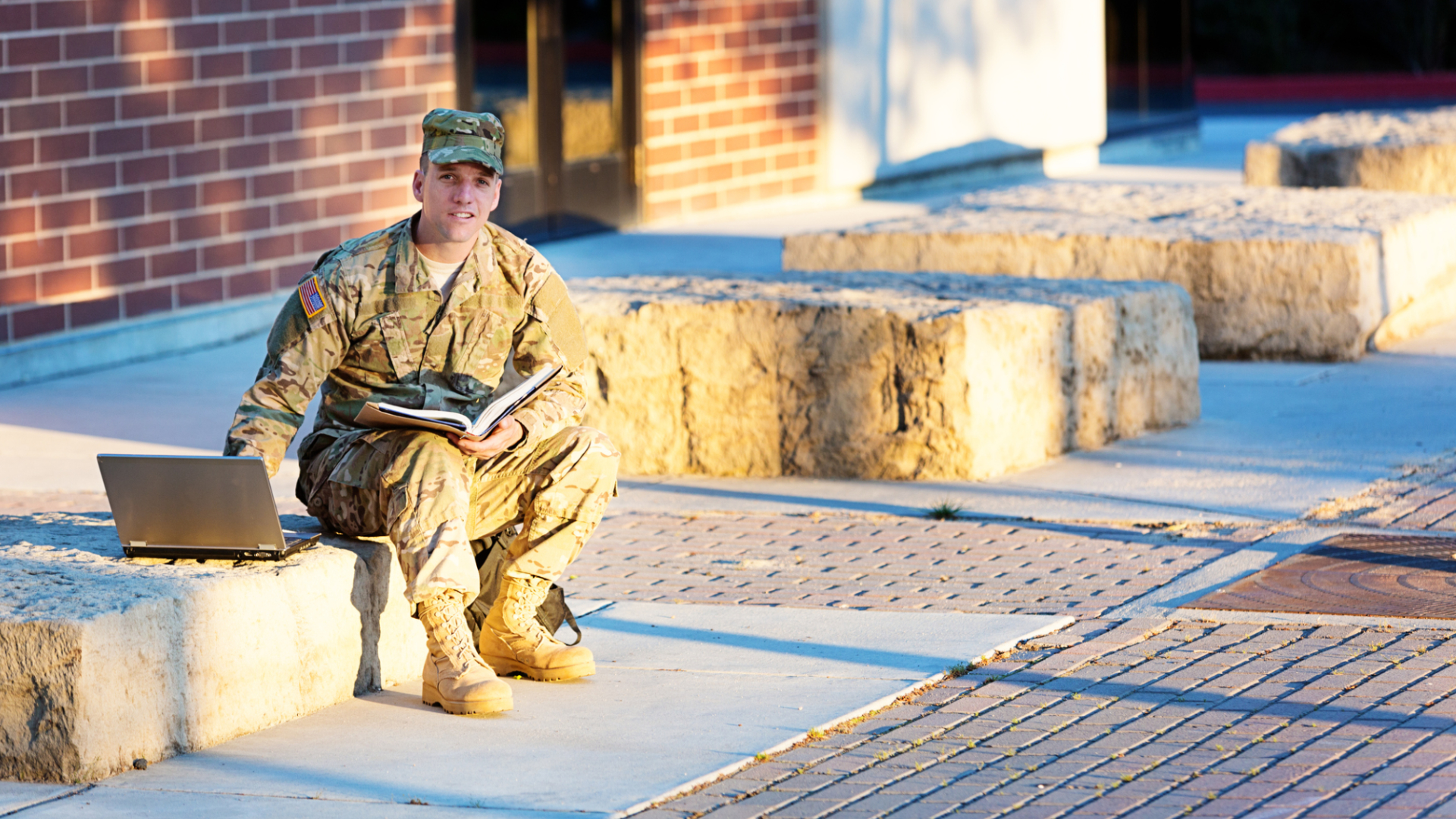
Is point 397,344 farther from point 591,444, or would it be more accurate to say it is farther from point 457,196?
point 591,444

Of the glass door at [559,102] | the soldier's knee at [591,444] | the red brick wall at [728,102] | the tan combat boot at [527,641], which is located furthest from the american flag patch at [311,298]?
the red brick wall at [728,102]

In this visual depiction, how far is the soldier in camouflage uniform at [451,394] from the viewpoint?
5.34 metres

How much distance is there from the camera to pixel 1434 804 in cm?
441

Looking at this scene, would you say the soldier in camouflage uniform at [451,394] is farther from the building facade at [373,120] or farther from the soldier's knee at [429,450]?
the building facade at [373,120]

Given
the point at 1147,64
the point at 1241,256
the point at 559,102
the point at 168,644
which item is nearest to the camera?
the point at 168,644

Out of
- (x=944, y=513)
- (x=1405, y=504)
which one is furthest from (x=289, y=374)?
(x=1405, y=504)

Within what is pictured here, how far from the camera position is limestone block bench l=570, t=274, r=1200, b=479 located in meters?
8.20

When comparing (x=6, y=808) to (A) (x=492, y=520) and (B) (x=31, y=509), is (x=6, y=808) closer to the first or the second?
(A) (x=492, y=520)

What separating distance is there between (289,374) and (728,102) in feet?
39.8

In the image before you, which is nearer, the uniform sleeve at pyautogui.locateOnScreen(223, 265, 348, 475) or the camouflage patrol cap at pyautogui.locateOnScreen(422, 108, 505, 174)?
the uniform sleeve at pyautogui.locateOnScreen(223, 265, 348, 475)

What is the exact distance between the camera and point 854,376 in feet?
27.1

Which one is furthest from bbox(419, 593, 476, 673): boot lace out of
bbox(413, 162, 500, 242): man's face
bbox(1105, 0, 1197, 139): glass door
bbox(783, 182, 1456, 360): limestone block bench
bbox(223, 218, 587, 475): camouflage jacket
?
bbox(1105, 0, 1197, 139): glass door

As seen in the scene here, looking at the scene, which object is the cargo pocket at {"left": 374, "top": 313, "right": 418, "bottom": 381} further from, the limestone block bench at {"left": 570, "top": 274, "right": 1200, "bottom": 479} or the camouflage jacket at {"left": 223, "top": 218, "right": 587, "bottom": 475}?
the limestone block bench at {"left": 570, "top": 274, "right": 1200, "bottom": 479}

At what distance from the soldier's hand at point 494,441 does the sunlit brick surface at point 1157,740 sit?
1.06 m
